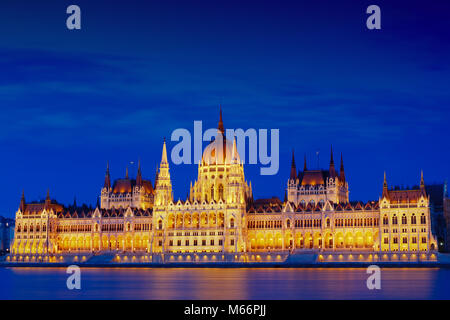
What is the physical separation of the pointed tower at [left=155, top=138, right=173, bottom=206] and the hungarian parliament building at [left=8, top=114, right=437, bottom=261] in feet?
0.58

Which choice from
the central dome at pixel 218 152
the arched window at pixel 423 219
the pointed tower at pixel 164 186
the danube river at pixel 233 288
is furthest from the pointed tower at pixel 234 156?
the danube river at pixel 233 288

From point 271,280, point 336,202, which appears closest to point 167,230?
point 336,202

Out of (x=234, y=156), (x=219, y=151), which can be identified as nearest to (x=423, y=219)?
(x=234, y=156)

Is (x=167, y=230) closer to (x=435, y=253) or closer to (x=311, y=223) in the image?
(x=311, y=223)

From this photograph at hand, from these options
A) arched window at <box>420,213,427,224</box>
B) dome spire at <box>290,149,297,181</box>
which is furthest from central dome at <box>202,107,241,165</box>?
arched window at <box>420,213,427,224</box>

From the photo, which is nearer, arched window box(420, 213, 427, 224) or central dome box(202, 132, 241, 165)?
arched window box(420, 213, 427, 224)

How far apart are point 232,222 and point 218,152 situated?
18625 mm

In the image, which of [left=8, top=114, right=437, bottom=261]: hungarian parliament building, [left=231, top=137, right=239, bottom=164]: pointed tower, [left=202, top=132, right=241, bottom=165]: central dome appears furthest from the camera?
[left=202, top=132, right=241, bottom=165]: central dome

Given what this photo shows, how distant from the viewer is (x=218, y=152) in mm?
146375

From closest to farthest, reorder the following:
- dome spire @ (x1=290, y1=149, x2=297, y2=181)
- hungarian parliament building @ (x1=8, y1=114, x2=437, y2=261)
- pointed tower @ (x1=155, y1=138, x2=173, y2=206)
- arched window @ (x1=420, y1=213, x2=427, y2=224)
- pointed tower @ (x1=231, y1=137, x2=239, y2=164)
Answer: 1. arched window @ (x1=420, y1=213, x2=427, y2=224)
2. hungarian parliament building @ (x1=8, y1=114, x2=437, y2=261)
3. pointed tower @ (x1=231, y1=137, x2=239, y2=164)
4. pointed tower @ (x1=155, y1=138, x2=173, y2=206)
5. dome spire @ (x1=290, y1=149, x2=297, y2=181)

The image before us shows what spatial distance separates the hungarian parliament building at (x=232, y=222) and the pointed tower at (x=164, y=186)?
178 millimetres

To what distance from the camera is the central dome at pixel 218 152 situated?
476 feet

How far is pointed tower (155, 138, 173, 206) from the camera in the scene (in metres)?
139

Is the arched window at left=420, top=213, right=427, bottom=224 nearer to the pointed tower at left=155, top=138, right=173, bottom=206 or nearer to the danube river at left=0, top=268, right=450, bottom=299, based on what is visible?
the danube river at left=0, top=268, right=450, bottom=299
